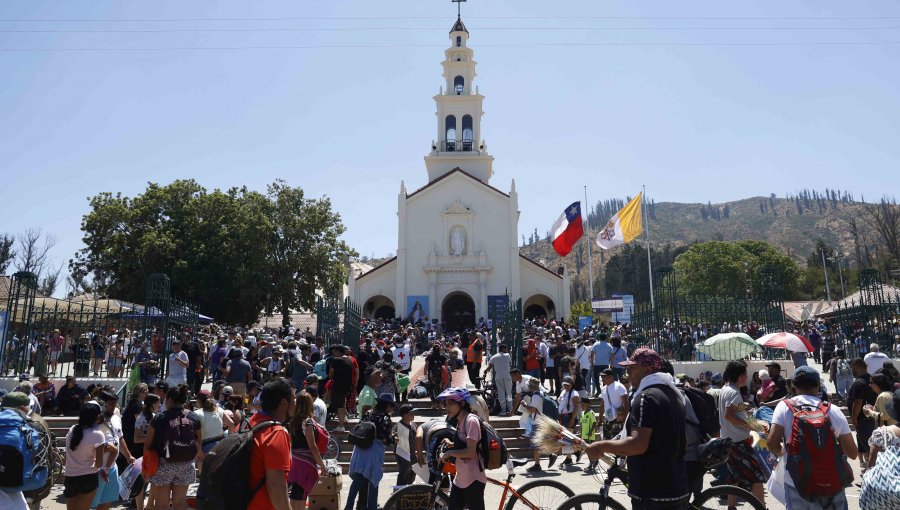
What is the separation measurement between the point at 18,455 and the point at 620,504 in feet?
13.8

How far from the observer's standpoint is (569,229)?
30.2m

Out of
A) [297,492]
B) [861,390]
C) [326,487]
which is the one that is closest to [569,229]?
[861,390]

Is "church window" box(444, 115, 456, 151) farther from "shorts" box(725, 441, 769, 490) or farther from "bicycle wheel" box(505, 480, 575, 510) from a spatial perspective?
"bicycle wheel" box(505, 480, 575, 510)

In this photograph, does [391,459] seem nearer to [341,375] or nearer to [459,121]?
[341,375]

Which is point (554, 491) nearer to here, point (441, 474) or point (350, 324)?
point (441, 474)

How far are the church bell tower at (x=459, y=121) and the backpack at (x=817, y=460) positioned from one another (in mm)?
38754

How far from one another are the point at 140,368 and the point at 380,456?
760 centimetres

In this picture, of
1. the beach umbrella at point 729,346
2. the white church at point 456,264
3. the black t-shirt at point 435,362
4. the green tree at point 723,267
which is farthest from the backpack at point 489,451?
the green tree at point 723,267

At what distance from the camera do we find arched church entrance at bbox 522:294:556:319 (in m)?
41.0

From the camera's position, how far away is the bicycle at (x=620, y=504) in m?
5.03

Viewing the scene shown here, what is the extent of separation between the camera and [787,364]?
52.4ft

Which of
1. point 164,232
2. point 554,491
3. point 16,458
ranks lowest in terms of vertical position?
point 554,491

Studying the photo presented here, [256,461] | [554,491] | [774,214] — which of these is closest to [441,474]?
[554,491]

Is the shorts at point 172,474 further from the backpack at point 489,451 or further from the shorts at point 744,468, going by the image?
the shorts at point 744,468
